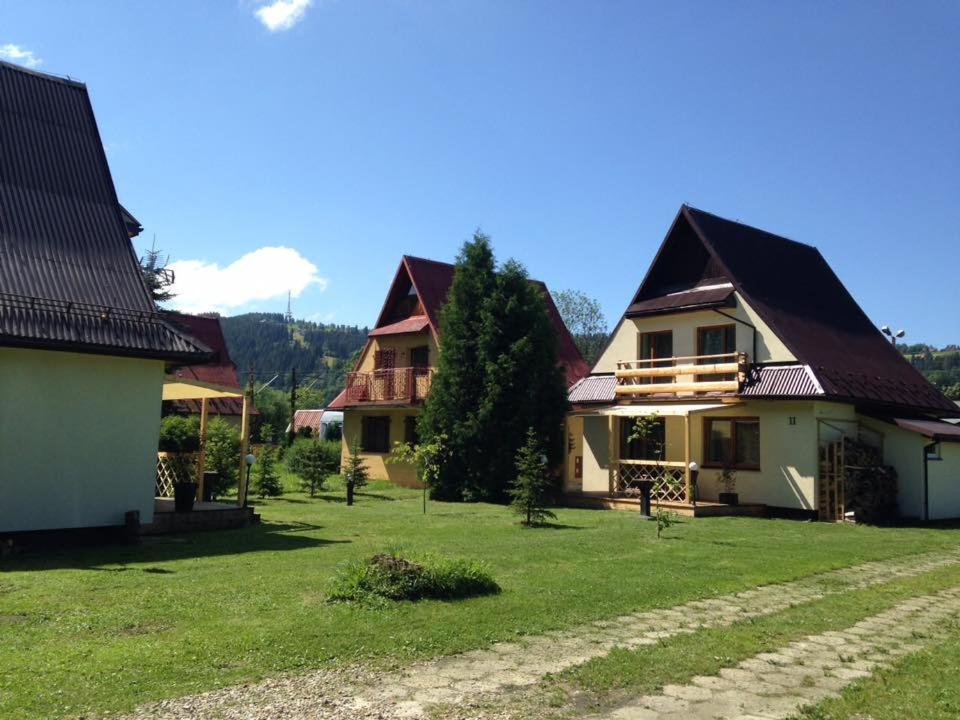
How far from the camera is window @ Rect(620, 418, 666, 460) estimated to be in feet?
75.6

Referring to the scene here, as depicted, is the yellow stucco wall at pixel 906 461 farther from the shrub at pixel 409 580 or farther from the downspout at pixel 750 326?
the shrub at pixel 409 580

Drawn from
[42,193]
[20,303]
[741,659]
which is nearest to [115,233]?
[42,193]

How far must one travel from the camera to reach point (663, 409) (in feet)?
68.1

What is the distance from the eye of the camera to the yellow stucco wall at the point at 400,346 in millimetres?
29281

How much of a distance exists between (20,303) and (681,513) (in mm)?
14511

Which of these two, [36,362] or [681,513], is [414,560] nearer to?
[36,362]

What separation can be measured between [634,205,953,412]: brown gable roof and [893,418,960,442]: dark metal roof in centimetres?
87

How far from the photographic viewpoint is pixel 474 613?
7.60m

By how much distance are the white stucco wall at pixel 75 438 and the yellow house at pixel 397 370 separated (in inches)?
604

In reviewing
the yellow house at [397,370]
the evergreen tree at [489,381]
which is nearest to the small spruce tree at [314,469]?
the evergreen tree at [489,381]

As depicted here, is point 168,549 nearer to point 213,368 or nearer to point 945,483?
point 945,483

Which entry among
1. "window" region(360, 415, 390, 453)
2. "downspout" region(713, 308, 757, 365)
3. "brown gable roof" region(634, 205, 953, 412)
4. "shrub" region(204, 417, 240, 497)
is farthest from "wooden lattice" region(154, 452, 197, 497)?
"brown gable roof" region(634, 205, 953, 412)

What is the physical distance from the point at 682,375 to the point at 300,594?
52.8 feet

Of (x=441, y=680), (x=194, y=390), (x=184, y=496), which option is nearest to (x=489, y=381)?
(x=194, y=390)
